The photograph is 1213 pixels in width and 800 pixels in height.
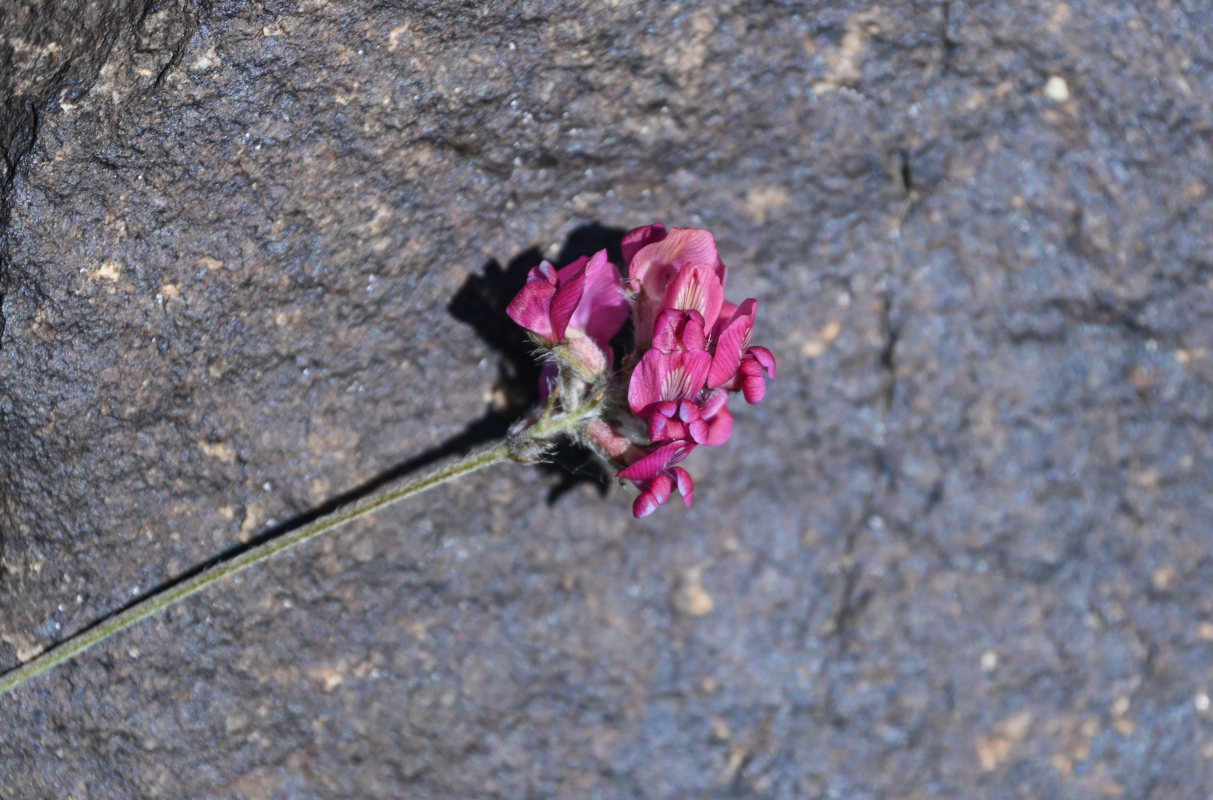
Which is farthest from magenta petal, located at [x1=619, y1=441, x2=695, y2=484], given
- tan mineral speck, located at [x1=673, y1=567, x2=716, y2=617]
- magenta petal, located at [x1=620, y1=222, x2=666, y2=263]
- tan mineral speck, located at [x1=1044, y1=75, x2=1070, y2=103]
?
tan mineral speck, located at [x1=1044, y1=75, x2=1070, y2=103]

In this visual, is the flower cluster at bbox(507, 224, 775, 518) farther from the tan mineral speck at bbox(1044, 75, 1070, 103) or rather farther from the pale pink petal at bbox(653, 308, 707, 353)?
the tan mineral speck at bbox(1044, 75, 1070, 103)

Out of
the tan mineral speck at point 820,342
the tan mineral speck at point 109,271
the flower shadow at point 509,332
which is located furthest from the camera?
the tan mineral speck at point 820,342

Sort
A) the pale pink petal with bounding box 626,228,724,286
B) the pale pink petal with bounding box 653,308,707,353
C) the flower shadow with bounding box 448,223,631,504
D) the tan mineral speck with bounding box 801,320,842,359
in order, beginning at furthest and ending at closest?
the tan mineral speck with bounding box 801,320,842,359
the flower shadow with bounding box 448,223,631,504
the pale pink petal with bounding box 626,228,724,286
the pale pink petal with bounding box 653,308,707,353

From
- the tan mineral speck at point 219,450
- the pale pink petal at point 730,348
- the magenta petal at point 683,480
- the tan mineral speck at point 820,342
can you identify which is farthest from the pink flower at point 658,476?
the tan mineral speck at point 219,450

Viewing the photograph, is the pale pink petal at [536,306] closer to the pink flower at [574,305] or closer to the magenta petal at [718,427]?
the pink flower at [574,305]

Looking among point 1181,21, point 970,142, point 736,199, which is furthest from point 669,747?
point 1181,21

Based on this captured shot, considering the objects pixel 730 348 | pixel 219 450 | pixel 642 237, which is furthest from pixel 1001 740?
pixel 219 450
